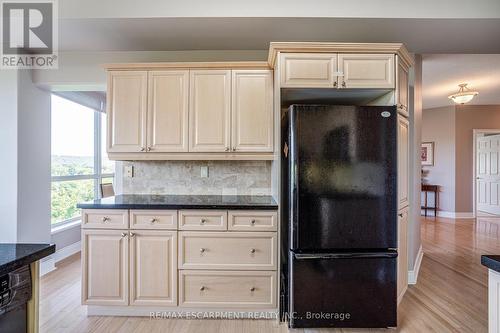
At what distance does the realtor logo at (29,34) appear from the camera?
2.17 m

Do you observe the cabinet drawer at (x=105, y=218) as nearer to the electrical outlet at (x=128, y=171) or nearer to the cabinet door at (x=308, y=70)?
the electrical outlet at (x=128, y=171)

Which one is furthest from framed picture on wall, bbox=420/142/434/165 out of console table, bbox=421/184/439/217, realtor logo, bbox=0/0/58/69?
realtor logo, bbox=0/0/58/69

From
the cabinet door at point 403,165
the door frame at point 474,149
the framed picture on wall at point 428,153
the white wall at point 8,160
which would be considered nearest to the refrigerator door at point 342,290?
the cabinet door at point 403,165

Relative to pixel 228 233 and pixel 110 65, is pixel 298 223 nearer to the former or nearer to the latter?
pixel 228 233

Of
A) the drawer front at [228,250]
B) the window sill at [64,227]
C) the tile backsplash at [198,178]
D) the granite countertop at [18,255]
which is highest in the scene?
the tile backsplash at [198,178]

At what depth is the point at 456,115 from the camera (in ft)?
20.0

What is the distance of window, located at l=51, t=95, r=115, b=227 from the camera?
11.8ft

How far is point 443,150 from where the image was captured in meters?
6.29

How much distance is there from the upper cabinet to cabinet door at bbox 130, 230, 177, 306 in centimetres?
156

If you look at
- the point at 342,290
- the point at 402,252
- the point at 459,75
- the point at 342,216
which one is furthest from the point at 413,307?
the point at 459,75

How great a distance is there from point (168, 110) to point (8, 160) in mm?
1720

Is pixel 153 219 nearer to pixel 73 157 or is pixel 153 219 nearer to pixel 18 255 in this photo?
pixel 18 255

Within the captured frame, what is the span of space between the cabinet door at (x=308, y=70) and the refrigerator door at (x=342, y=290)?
50.8 inches

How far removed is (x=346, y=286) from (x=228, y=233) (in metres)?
0.96
